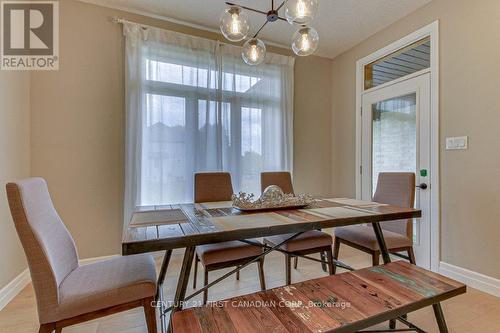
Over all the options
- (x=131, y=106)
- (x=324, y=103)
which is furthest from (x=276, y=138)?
(x=131, y=106)

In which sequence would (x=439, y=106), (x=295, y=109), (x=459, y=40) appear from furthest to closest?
1. (x=295, y=109)
2. (x=439, y=106)
3. (x=459, y=40)

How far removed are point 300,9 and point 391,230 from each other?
1.99 metres

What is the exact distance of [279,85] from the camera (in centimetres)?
326

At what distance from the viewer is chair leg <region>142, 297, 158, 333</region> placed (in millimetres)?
1177

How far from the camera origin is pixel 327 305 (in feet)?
3.58

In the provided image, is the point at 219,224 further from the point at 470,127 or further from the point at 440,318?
the point at 470,127

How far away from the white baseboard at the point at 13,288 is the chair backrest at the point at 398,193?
3201 mm

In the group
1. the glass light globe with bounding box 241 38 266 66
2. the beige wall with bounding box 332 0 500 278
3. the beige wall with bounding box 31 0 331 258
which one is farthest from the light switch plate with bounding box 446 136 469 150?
the beige wall with bounding box 31 0 331 258

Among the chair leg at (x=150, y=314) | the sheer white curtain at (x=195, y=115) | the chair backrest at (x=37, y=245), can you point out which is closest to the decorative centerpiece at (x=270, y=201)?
the chair leg at (x=150, y=314)

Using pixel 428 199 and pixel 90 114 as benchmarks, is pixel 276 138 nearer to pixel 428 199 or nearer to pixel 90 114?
pixel 428 199

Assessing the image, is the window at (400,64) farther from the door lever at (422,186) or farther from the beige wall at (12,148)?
the beige wall at (12,148)

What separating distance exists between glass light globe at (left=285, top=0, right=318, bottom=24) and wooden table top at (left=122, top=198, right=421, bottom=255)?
125cm

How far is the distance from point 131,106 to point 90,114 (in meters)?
0.42

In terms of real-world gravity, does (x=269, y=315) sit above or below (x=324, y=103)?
below
